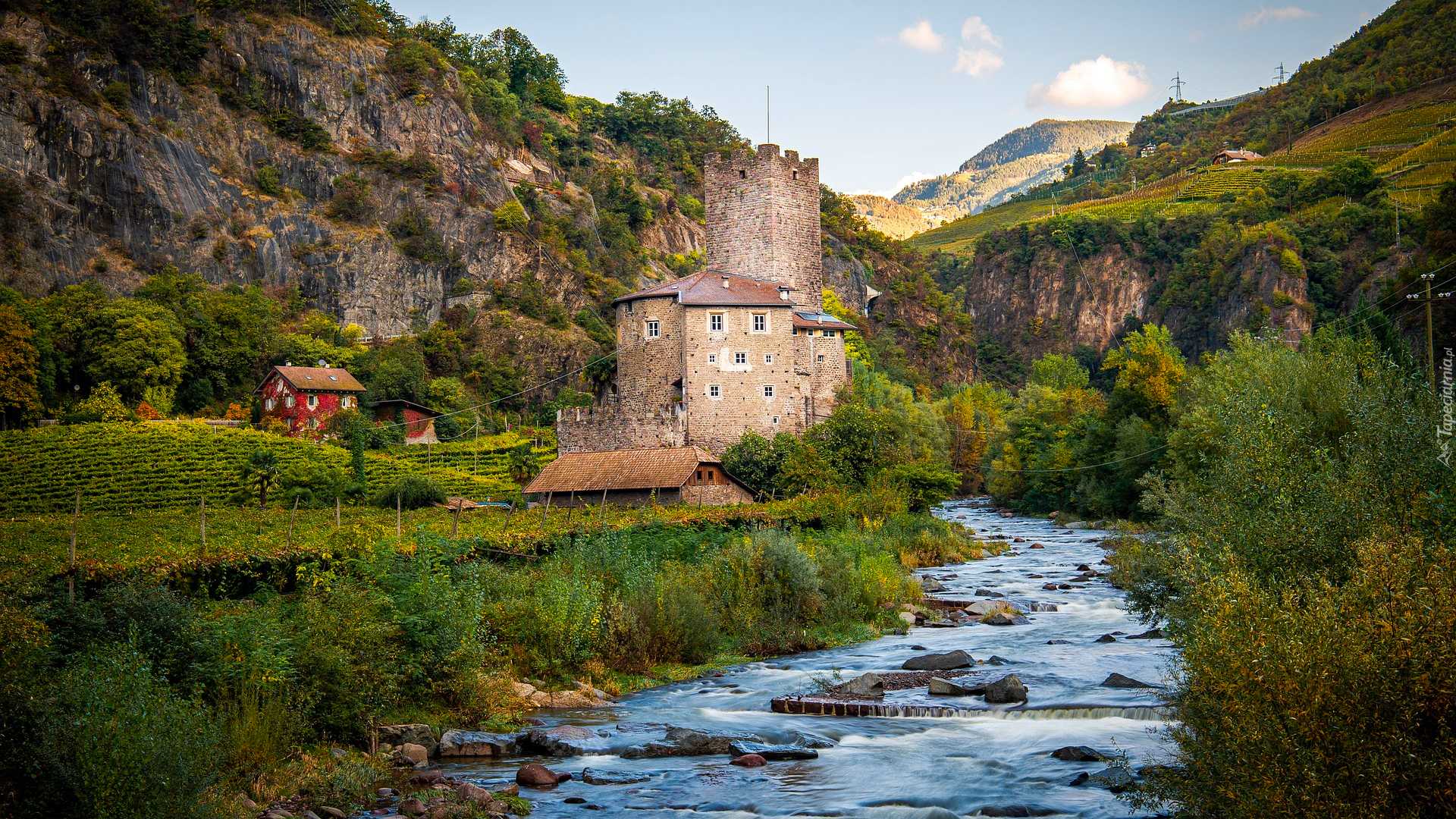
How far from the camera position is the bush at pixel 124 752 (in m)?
10.4

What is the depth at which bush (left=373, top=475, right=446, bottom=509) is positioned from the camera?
5319 centimetres

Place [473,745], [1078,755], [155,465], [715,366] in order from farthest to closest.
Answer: [715,366], [155,465], [473,745], [1078,755]

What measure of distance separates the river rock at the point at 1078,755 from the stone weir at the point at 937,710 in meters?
2.21

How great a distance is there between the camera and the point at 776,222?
64.7 metres

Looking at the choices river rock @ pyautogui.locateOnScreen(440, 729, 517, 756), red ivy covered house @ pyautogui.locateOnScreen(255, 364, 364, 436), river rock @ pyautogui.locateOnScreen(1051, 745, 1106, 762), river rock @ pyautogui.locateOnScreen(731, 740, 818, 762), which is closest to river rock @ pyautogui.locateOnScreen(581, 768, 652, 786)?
river rock @ pyautogui.locateOnScreen(440, 729, 517, 756)

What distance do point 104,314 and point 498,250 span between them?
3968cm

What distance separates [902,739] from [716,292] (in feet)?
137

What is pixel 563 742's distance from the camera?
56.4 feet

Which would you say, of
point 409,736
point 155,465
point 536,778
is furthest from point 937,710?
point 155,465

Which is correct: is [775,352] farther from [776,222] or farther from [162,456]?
[162,456]

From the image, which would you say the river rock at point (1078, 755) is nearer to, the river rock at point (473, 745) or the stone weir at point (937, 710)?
the stone weir at point (937, 710)

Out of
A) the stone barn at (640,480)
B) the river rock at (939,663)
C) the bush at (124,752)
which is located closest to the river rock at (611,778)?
the bush at (124,752)

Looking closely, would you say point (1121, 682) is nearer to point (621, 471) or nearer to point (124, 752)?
point (124, 752)

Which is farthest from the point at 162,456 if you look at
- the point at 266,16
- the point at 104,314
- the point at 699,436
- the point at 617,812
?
the point at 266,16
